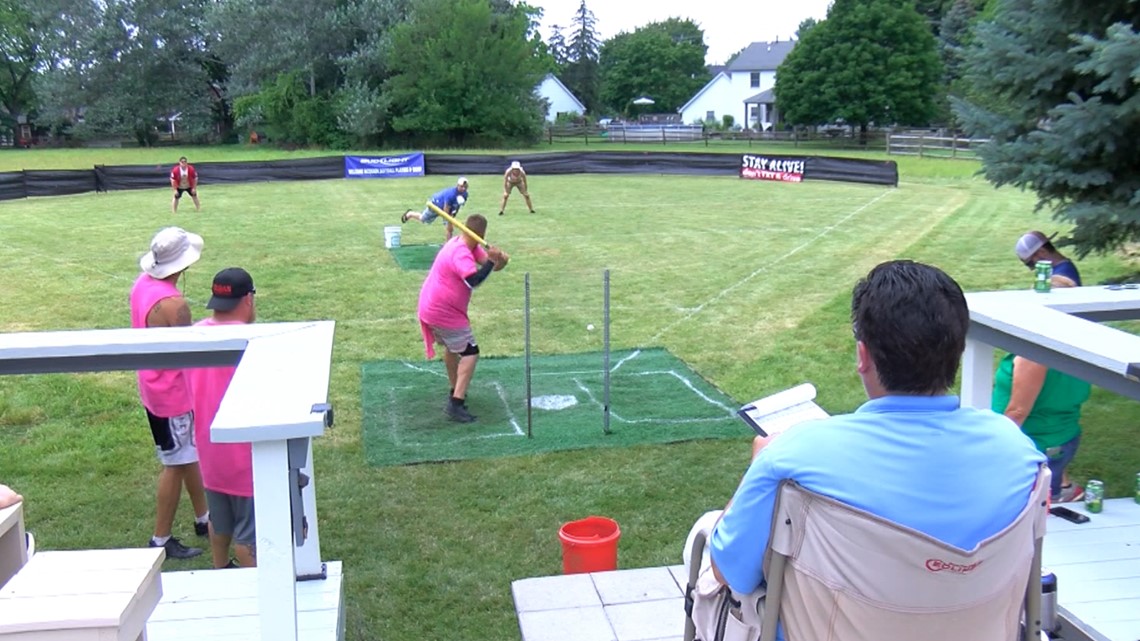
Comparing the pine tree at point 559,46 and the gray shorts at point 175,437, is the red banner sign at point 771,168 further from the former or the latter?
the pine tree at point 559,46

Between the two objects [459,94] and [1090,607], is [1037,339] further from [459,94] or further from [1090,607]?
[459,94]

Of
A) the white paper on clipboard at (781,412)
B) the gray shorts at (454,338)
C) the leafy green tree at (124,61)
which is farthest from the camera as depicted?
the leafy green tree at (124,61)

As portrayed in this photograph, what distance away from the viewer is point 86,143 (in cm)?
5709

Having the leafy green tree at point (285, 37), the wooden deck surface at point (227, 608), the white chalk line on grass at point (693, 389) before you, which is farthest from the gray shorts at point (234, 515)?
the leafy green tree at point (285, 37)

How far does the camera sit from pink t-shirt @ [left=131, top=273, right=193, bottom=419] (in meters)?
5.21

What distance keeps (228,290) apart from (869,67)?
49.9 metres

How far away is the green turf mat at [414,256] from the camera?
609 inches

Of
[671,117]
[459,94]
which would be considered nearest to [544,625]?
[459,94]

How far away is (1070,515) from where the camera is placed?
169 inches

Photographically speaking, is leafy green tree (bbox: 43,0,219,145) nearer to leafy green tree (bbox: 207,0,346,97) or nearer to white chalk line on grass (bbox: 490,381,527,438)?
leafy green tree (bbox: 207,0,346,97)

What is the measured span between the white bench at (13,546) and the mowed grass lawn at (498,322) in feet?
5.97

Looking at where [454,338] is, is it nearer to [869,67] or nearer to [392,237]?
[392,237]

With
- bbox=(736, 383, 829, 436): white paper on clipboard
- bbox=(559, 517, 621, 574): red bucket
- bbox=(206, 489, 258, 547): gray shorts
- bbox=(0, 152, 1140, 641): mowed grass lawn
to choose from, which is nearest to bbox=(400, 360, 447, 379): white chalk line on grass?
bbox=(0, 152, 1140, 641): mowed grass lawn

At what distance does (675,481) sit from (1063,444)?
8.28 ft
